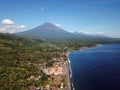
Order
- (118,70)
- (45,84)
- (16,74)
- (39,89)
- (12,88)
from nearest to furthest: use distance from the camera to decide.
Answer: (12,88) → (39,89) → (45,84) → (16,74) → (118,70)

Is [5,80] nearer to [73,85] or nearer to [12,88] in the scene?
[12,88]

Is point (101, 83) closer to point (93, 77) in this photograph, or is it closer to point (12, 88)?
point (93, 77)

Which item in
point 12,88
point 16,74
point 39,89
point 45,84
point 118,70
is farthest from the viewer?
point 118,70

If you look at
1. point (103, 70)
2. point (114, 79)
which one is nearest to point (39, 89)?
point (114, 79)

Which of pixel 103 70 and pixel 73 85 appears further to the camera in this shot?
pixel 103 70

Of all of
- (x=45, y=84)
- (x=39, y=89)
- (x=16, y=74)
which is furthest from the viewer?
(x=16, y=74)

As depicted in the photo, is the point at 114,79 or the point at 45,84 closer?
the point at 45,84

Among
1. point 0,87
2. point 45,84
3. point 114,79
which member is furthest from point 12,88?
point 114,79

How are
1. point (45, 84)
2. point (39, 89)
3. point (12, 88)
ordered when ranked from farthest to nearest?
point (45, 84) → point (39, 89) → point (12, 88)
